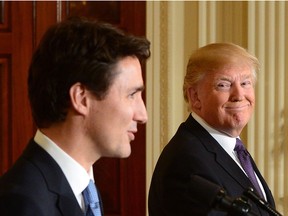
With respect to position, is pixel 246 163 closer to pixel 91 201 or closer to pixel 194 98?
pixel 194 98

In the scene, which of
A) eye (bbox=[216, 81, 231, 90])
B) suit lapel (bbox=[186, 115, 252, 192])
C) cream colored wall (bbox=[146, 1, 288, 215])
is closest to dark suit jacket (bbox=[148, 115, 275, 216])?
suit lapel (bbox=[186, 115, 252, 192])

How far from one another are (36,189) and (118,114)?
25 centimetres

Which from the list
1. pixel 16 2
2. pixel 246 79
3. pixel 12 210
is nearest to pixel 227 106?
pixel 246 79

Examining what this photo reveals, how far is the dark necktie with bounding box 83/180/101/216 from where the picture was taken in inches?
58.6

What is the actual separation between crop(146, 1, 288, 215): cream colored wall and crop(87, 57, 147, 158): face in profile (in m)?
1.87

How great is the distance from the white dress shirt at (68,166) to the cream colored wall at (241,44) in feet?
6.30

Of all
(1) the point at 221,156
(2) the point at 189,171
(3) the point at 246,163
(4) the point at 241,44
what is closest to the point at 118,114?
(2) the point at 189,171

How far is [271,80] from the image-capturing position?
3316 millimetres

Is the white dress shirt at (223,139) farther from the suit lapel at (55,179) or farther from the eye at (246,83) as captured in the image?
the suit lapel at (55,179)

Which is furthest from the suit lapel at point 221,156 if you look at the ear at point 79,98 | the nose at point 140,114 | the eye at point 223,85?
the ear at point 79,98

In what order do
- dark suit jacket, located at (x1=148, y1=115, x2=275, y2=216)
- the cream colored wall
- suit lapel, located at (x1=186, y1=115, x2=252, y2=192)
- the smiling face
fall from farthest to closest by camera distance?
the cream colored wall
the smiling face
suit lapel, located at (x1=186, y1=115, x2=252, y2=192)
dark suit jacket, located at (x1=148, y1=115, x2=275, y2=216)

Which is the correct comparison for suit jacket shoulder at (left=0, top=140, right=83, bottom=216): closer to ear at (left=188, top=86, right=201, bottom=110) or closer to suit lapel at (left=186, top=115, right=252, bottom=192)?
suit lapel at (left=186, top=115, right=252, bottom=192)

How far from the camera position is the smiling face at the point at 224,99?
212 centimetres

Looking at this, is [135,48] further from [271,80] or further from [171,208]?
[271,80]
